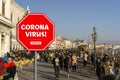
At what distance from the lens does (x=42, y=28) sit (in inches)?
331

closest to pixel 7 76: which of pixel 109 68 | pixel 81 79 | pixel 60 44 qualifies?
pixel 109 68

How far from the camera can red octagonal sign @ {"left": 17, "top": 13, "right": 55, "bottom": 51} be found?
27.4 feet

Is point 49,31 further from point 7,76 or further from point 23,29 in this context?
point 7,76

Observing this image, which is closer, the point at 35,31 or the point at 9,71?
the point at 35,31

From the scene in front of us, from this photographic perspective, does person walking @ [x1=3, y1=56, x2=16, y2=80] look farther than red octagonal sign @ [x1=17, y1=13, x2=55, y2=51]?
Yes

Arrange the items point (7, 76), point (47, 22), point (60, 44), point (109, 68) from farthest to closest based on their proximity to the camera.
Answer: point (60, 44) < point (109, 68) < point (7, 76) < point (47, 22)

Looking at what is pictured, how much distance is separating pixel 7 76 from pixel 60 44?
184 meters

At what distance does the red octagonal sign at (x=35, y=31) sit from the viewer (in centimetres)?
834

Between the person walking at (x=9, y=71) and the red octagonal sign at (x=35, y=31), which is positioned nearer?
the red octagonal sign at (x=35, y=31)

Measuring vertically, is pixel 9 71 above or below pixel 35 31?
below

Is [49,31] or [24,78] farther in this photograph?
[24,78]

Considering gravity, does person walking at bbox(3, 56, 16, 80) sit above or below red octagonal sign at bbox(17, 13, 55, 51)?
below

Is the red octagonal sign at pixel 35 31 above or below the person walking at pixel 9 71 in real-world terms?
above

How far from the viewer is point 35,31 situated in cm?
833
